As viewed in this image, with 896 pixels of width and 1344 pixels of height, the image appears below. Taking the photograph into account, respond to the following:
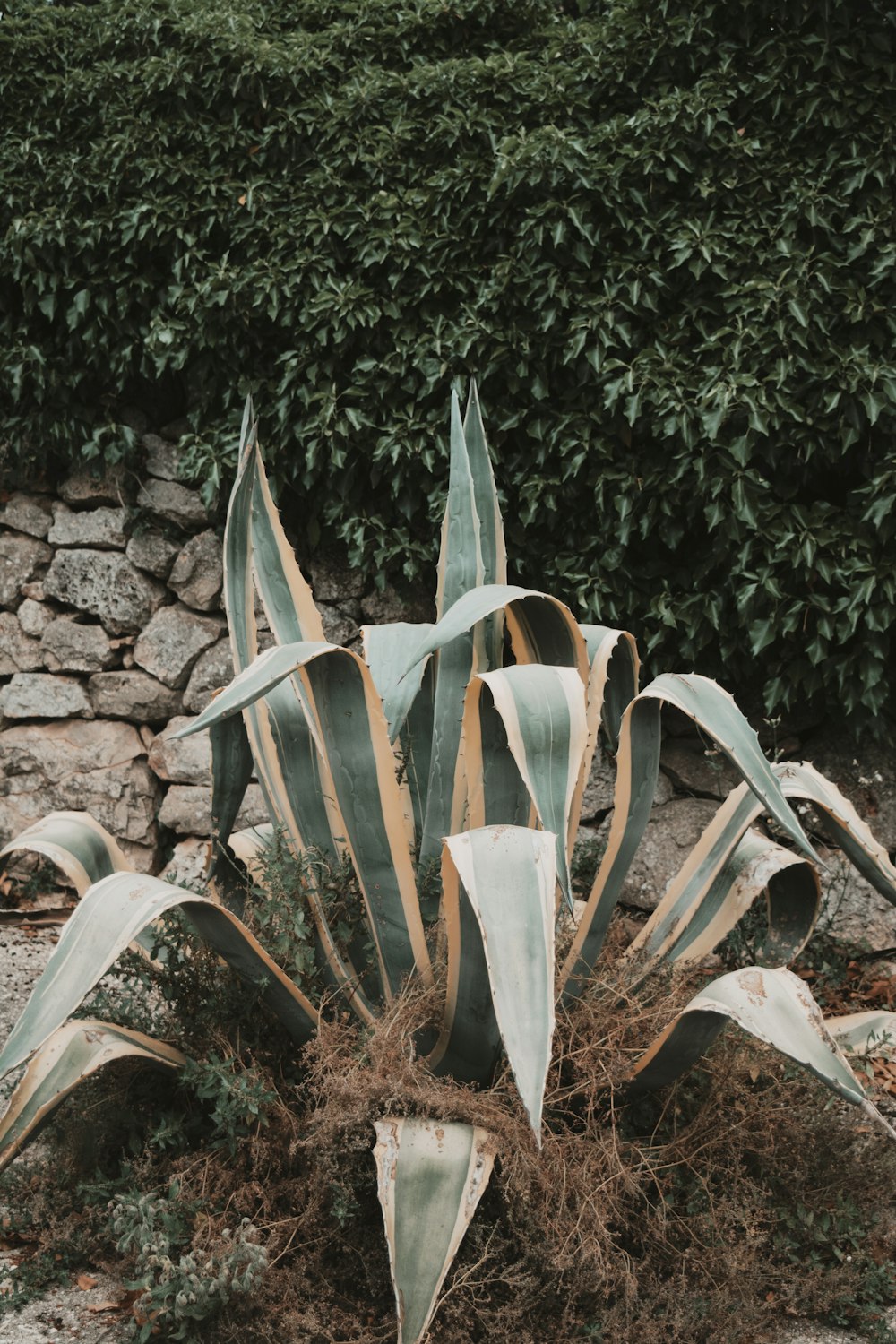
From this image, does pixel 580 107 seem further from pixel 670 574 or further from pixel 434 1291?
pixel 434 1291

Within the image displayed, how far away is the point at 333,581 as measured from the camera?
3.72 m

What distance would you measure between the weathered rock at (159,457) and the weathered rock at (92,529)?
175 mm

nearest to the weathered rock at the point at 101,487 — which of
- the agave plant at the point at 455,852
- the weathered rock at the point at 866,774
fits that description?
the agave plant at the point at 455,852

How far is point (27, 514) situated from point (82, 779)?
0.95 meters

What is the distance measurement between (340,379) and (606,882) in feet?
7.11

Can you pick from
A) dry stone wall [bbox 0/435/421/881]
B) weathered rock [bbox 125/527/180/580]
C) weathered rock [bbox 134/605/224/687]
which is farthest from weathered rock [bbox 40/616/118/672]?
weathered rock [bbox 125/527/180/580]

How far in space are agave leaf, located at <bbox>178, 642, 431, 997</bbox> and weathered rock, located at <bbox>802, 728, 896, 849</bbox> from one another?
1797 millimetres

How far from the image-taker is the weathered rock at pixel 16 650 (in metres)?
3.99

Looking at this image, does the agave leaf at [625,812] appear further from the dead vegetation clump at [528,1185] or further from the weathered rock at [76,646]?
the weathered rock at [76,646]

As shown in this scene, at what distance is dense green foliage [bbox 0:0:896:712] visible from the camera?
3.12 m

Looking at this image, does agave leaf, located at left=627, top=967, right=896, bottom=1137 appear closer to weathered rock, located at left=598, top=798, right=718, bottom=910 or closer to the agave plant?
the agave plant

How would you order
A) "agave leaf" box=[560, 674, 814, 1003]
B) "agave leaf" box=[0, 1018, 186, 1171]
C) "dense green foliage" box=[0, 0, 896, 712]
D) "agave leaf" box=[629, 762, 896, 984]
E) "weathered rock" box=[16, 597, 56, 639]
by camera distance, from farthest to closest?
"weathered rock" box=[16, 597, 56, 639] → "dense green foliage" box=[0, 0, 896, 712] → "agave leaf" box=[629, 762, 896, 984] → "agave leaf" box=[560, 674, 814, 1003] → "agave leaf" box=[0, 1018, 186, 1171]

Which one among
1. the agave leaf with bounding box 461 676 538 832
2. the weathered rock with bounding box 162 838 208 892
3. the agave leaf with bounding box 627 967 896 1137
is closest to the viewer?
the agave leaf with bounding box 627 967 896 1137

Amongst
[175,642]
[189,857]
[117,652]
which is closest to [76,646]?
[117,652]
